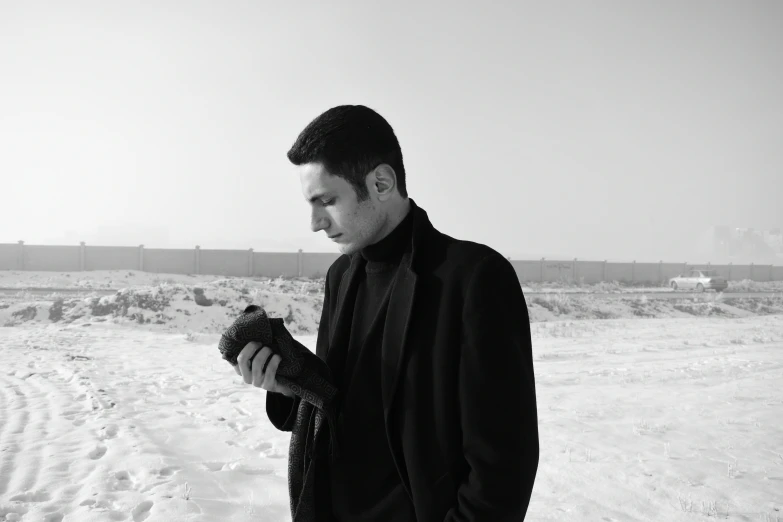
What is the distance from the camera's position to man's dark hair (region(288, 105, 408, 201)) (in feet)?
4.63

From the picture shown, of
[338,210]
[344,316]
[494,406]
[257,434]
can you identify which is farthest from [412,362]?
[257,434]

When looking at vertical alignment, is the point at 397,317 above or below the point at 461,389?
above

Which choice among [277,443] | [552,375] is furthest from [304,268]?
[277,443]

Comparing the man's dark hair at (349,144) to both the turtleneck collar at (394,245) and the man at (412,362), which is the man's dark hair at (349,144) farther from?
the turtleneck collar at (394,245)

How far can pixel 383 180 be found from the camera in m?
1.44

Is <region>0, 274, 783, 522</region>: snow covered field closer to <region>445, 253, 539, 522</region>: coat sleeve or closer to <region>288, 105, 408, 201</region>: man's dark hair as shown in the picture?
<region>445, 253, 539, 522</region>: coat sleeve

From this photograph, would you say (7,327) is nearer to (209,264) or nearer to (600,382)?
(600,382)

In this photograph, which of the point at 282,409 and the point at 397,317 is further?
the point at 282,409

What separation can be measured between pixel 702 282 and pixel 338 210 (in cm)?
3628

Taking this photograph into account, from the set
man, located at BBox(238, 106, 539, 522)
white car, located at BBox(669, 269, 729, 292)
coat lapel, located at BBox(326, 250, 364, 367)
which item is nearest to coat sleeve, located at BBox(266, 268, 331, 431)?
coat lapel, located at BBox(326, 250, 364, 367)

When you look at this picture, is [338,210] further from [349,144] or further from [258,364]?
[258,364]

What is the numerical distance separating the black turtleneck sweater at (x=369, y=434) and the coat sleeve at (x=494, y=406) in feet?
0.67

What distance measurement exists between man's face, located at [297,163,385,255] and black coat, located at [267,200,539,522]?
14cm

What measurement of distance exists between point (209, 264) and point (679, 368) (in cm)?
3294
